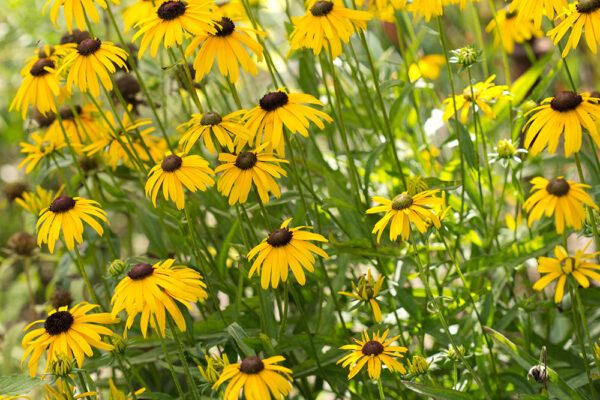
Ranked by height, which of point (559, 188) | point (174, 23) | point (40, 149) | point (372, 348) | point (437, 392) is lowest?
point (437, 392)

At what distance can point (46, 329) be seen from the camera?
0.92 meters

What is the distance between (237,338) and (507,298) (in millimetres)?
643

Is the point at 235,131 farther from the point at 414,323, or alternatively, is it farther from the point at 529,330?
the point at 529,330

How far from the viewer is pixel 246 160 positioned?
98 centimetres

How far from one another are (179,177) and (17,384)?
0.37m

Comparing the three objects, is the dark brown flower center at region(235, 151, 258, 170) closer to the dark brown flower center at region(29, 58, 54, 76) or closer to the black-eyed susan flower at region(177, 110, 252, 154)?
the black-eyed susan flower at region(177, 110, 252, 154)

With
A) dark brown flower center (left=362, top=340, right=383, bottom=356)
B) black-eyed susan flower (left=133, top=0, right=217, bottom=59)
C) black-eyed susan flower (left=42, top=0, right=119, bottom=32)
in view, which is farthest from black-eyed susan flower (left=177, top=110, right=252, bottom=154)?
dark brown flower center (left=362, top=340, right=383, bottom=356)

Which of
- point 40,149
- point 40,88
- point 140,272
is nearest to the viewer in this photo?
point 140,272

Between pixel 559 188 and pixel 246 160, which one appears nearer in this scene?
pixel 559 188

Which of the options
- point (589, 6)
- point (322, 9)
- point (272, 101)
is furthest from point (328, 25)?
point (589, 6)

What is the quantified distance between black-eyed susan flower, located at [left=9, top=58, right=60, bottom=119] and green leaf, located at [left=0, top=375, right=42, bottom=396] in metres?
0.41

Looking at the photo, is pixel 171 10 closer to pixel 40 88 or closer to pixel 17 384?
pixel 40 88

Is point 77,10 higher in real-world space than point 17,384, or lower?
higher

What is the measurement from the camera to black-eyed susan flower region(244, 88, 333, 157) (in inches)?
38.4
